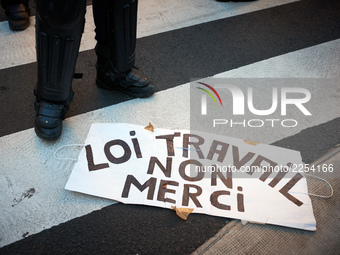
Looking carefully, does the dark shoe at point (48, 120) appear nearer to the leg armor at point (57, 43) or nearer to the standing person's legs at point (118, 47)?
the leg armor at point (57, 43)

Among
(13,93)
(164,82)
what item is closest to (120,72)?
(164,82)

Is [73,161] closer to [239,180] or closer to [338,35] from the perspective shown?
[239,180]

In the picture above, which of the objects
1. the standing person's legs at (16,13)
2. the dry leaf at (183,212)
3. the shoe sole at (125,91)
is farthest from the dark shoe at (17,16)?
the dry leaf at (183,212)

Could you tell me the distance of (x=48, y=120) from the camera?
4.10 feet

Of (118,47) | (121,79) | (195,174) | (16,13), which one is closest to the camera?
(195,174)

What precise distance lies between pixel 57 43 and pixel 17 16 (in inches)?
37.5

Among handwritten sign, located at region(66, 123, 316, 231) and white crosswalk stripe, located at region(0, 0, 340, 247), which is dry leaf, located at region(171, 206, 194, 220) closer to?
handwritten sign, located at region(66, 123, 316, 231)

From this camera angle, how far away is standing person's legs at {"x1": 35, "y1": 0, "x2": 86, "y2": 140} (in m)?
1.04

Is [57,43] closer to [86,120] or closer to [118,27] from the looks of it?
[118,27]

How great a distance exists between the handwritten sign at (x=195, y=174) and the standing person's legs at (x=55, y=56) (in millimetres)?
164

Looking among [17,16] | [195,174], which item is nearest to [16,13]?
[17,16]

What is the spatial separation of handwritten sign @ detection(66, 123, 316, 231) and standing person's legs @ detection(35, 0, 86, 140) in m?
0.16

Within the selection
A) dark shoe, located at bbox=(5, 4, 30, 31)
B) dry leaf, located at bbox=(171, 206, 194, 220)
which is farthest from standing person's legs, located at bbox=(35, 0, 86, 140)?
dark shoe, located at bbox=(5, 4, 30, 31)

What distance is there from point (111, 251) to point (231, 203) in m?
0.42
